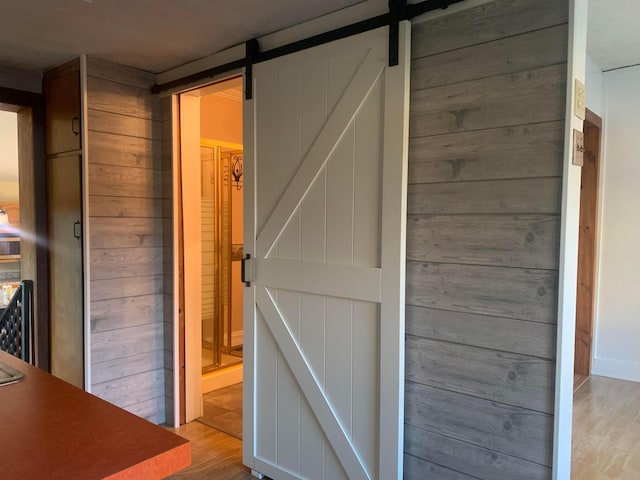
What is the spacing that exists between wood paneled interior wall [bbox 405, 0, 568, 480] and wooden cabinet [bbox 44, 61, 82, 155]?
202cm

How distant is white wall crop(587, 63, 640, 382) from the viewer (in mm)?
3693

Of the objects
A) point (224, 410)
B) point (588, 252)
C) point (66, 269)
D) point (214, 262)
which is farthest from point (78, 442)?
point (588, 252)

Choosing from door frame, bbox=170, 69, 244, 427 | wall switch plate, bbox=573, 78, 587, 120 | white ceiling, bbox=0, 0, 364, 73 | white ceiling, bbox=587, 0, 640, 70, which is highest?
white ceiling, bbox=587, 0, 640, 70

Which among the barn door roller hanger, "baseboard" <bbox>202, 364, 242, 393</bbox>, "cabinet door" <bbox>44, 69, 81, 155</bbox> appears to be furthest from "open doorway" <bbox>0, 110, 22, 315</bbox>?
the barn door roller hanger

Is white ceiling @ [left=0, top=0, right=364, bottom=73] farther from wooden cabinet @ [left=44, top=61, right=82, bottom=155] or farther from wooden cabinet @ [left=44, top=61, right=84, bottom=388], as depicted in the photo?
wooden cabinet @ [left=44, top=61, right=84, bottom=388]

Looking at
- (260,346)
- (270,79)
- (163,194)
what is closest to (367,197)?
(270,79)

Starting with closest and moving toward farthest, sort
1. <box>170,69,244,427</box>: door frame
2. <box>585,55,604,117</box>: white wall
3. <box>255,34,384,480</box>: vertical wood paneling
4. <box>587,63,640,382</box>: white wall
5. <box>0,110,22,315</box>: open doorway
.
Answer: <box>255,34,384,480</box>: vertical wood paneling
<box>170,69,244,427</box>: door frame
<box>585,55,604,117</box>: white wall
<box>587,63,640,382</box>: white wall
<box>0,110,22,315</box>: open doorway

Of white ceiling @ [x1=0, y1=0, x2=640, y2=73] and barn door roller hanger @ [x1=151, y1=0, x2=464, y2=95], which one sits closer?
barn door roller hanger @ [x1=151, y1=0, x2=464, y2=95]

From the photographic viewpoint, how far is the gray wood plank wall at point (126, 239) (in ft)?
9.21

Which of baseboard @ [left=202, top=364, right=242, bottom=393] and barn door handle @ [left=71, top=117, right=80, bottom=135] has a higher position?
barn door handle @ [left=71, top=117, right=80, bottom=135]

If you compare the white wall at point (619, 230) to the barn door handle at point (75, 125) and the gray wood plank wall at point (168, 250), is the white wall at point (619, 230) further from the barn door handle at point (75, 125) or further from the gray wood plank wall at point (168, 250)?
the barn door handle at point (75, 125)

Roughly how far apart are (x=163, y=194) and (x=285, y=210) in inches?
45.1

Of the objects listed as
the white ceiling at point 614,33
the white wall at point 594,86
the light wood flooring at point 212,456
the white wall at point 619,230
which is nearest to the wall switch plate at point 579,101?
the white ceiling at point 614,33

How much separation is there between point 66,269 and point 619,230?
4.03m
